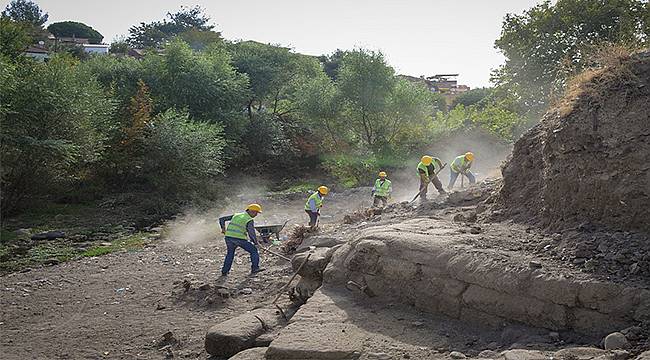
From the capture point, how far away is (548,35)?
18.8 metres

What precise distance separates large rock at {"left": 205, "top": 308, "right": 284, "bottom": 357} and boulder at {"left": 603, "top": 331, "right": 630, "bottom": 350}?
12.5ft

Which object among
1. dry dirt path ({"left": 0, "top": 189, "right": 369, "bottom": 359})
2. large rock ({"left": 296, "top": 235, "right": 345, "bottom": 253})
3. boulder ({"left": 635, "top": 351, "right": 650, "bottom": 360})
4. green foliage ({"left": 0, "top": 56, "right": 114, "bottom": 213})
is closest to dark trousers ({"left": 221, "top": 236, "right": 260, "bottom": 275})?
dry dirt path ({"left": 0, "top": 189, "right": 369, "bottom": 359})

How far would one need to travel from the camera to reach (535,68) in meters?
19.3

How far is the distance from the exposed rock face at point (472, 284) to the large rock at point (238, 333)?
3.11ft

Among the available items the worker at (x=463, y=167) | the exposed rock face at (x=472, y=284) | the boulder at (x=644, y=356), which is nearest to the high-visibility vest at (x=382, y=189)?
the worker at (x=463, y=167)

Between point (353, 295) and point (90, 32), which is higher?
point (90, 32)

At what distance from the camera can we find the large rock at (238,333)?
22.6 feet

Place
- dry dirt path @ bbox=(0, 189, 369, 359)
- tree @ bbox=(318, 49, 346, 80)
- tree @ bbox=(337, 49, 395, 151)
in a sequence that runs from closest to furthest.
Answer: dry dirt path @ bbox=(0, 189, 369, 359) → tree @ bbox=(337, 49, 395, 151) → tree @ bbox=(318, 49, 346, 80)

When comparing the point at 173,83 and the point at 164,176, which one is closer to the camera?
the point at 164,176

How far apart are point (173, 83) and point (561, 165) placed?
2232 centimetres

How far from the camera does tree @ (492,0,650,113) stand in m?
17.6

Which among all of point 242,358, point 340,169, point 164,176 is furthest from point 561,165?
point 340,169

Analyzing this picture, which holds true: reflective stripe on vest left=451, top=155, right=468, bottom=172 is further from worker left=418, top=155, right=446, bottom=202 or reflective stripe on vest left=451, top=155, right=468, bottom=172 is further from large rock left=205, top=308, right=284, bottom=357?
large rock left=205, top=308, right=284, bottom=357

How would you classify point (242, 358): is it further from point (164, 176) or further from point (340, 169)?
point (340, 169)
